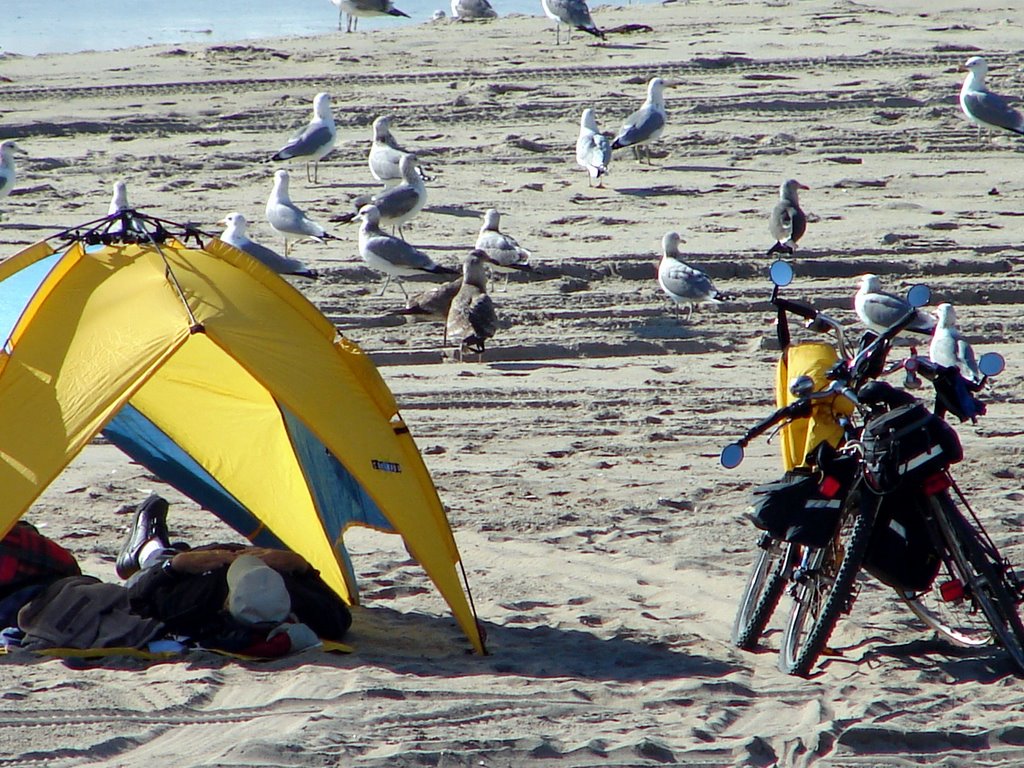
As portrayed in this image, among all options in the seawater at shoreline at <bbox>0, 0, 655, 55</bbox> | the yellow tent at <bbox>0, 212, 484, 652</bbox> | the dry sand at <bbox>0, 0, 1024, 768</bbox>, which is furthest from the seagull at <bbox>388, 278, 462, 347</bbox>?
the seawater at shoreline at <bbox>0, 0, 655, 55</bbox>

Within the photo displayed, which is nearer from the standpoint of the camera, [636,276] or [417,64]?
[636,276]

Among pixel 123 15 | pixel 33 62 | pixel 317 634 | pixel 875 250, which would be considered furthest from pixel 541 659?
pixel 123 15

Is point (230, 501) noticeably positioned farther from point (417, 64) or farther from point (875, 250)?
point (417, 64)

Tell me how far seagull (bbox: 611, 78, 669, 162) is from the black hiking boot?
9.07m

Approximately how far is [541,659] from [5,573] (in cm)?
206

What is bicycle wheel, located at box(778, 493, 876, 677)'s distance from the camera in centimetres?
482

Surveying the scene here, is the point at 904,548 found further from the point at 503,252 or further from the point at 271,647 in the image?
the point at 503,252

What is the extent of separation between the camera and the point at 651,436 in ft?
26.8

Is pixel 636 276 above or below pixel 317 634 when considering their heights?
above

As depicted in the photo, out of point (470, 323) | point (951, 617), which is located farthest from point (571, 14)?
point (951, 617)

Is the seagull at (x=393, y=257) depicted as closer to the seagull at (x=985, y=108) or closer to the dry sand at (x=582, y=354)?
the dry sand at (x=582, y=354)

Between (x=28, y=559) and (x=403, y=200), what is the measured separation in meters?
7.27

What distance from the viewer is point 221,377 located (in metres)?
6.42

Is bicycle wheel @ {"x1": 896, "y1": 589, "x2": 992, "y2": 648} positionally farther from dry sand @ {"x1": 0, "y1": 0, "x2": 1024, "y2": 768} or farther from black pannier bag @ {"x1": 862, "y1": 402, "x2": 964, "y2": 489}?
black pannier bag @ {"x1": 862, "y1": 402, "x2": 964, "y2": 489}
